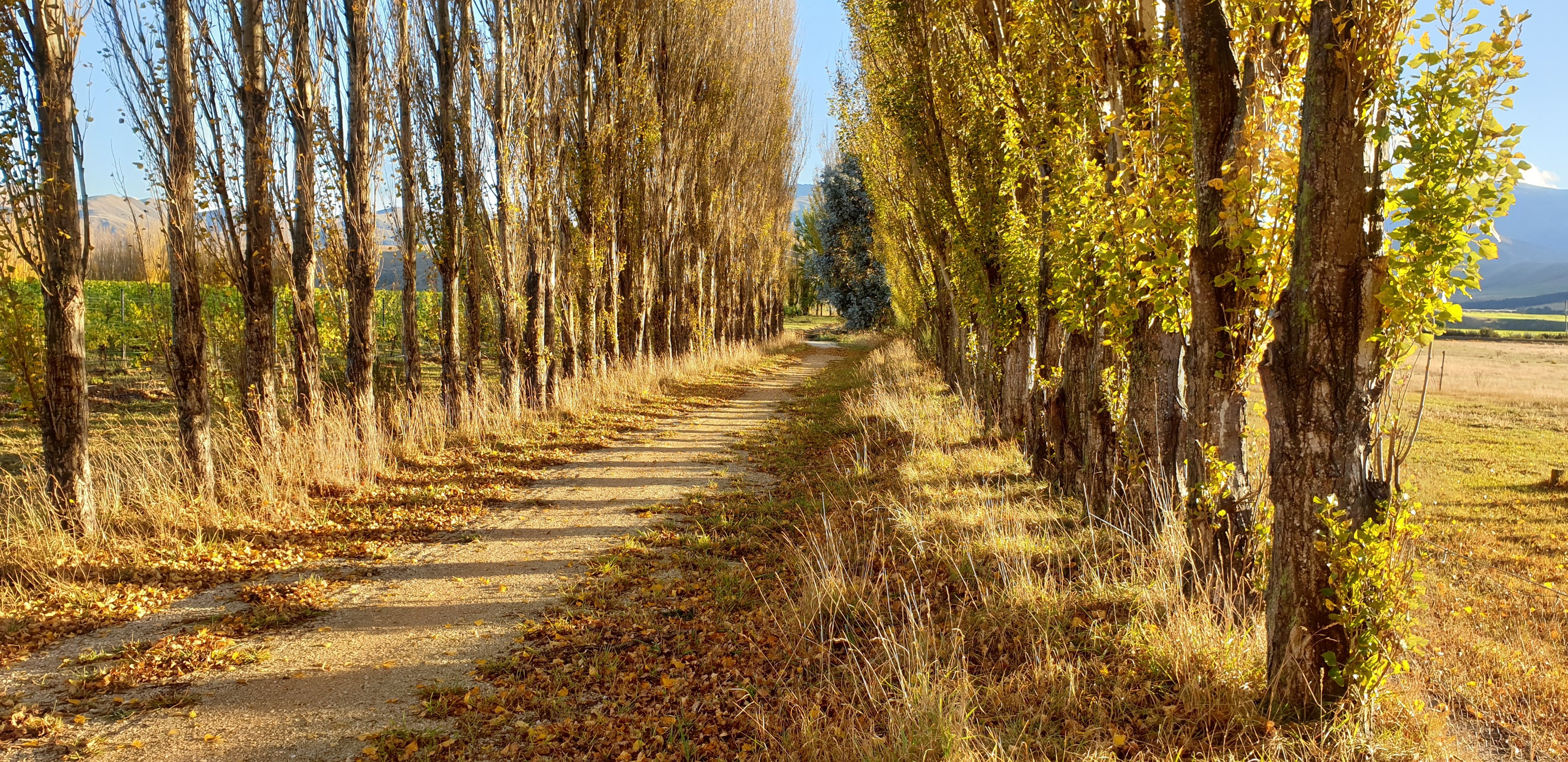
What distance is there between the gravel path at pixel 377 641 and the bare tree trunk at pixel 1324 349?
3884mm

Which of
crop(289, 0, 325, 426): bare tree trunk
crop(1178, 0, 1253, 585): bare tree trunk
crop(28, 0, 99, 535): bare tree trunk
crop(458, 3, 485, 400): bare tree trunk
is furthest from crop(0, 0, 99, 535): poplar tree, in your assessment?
crop(1178, 0, 1253, 585): bare tree trunk

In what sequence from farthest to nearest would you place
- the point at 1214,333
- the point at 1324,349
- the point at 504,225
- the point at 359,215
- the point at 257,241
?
the point at 504,225 < the point at 359,215 < the point at 257,241 < the point at 1214,333 < the point at 1324,349

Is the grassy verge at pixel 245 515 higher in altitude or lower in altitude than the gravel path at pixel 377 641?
higher

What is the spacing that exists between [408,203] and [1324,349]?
11.7 metres

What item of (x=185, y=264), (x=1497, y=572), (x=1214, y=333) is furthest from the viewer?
(x=1497, y=572)

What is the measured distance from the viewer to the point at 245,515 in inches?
242

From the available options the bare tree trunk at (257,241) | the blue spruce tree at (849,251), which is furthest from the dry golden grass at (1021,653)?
the blue spruce tree at (849,251)

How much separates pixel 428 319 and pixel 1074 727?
23856mm

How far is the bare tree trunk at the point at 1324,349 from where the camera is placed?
2.73m

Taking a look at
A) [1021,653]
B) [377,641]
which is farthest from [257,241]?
[1021,653]

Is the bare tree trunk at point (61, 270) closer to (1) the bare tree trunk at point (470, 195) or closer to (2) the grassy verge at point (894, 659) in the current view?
(2) the grassy verge at point (894, 659)

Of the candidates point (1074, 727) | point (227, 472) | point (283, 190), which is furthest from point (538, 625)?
point (283, 190)

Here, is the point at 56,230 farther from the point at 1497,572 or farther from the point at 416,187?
the point at 1497,572

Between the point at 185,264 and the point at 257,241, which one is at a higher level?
the point at 257,241
